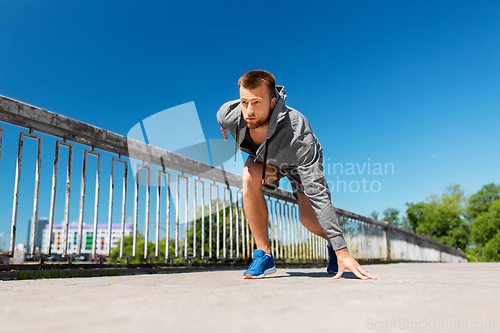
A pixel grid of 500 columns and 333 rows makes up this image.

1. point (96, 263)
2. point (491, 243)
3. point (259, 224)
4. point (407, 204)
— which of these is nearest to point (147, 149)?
point (96, 263)

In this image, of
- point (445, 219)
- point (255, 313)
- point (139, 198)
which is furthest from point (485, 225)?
point (255, 313)

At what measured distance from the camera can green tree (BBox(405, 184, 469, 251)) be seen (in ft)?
140

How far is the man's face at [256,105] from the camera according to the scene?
2389 mm

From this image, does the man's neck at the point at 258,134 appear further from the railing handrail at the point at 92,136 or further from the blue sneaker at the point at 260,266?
the railing handrail at the point at 92,136

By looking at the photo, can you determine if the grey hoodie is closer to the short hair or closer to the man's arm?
the man's arm

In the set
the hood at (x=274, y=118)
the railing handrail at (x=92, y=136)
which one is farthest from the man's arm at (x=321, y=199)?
the railing handrail at (x=92, y=136)

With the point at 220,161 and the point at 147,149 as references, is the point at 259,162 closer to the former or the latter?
the point at 147,149

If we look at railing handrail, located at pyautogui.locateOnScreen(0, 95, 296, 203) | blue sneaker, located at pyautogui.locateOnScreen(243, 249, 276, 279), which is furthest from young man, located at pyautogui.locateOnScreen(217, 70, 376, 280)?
railing handrail, located at pyautogui.locateOnScreen(0, 95, 296, 203)

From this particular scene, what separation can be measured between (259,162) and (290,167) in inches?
8.9

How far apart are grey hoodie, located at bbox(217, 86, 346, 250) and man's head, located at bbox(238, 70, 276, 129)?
0.07 m

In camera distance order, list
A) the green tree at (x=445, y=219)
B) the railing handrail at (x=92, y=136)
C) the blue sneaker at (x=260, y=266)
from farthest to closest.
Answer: the green tree at (x=445, y=219), the railing handrail at (x=92, y=136), the blue sneaker at (x=260, y=266)

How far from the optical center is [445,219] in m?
43.9

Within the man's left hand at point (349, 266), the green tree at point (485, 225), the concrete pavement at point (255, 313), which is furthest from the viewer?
the green tree at point (485, 225)

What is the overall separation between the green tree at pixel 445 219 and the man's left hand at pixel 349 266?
1813 inches
